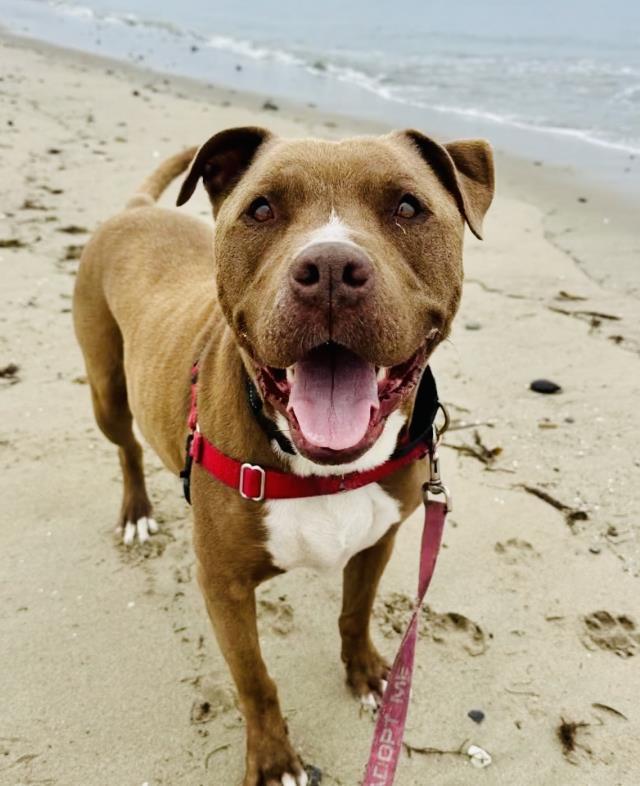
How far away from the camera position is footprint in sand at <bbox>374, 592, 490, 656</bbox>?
3230 mm

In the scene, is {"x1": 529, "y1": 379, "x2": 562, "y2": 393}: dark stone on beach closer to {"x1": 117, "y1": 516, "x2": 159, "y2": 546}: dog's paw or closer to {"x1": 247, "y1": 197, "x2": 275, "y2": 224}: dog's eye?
{"x1": 117, "y1": 516, "x2": 159, "y2": 546}: dog's paw

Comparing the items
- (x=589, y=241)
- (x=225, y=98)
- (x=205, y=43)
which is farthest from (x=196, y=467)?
(x=205, y=43)

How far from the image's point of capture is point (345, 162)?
239cm

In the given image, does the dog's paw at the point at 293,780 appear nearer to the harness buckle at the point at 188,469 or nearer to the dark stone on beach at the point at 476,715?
the dark stone on beach at the point at 476,715

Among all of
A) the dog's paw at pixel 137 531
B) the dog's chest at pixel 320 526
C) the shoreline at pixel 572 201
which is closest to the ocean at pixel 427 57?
the shoreline at pixel 572 201

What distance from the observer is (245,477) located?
2420 millimetres

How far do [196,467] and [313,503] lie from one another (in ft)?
1.41

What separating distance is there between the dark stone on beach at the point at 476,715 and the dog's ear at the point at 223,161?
2.11 m

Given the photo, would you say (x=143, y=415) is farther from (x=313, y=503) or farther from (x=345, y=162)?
(x=345, y=162)

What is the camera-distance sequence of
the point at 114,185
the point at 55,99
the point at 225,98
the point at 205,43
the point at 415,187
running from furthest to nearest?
the point at 205,43, the point at 225,98, the point at 55,99, the point at 114,185, the point at 415,187

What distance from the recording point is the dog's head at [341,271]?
2047 millimetres

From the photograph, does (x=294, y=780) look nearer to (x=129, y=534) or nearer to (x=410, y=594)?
(x=410, y=594)

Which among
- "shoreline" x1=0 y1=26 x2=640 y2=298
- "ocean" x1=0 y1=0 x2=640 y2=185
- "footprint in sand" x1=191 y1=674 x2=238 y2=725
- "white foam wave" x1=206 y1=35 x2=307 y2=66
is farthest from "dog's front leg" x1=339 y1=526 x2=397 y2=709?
"white foam wave" x1=206 y1=35 x2=307 y2=66

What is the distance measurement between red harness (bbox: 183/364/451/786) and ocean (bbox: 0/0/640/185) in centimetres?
824
